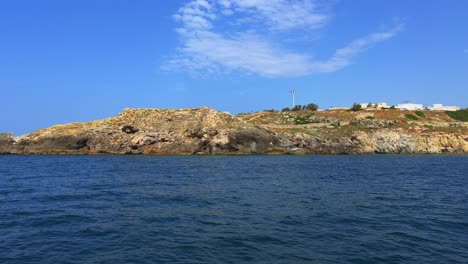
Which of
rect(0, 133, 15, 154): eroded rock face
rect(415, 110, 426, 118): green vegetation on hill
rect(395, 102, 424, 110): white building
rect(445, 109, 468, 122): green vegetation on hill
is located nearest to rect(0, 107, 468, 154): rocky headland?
rect(0, 133, 15, 154): eroded rock face

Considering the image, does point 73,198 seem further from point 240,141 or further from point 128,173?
point 240,141

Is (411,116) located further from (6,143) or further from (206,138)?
(6,143)

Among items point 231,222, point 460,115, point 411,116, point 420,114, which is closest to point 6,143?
point 231,222

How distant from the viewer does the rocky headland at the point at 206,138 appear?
9456 cm

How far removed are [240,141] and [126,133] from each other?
98.5 feet

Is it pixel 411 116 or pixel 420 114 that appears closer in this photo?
pixel 411 116

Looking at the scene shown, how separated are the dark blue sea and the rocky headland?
5499cm

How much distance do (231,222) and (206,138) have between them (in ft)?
239

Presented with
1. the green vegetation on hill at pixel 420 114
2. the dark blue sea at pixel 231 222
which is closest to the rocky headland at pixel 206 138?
the green vegetation on hill at pixel 420 114

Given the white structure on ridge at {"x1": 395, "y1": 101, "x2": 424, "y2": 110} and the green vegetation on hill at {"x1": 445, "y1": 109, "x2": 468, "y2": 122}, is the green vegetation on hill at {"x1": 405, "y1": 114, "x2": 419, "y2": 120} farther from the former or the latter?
the white structure on ridge at {"x1": 395, "y1": 101, "x2": 424, "y2": 110}

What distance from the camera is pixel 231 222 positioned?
2194 cm

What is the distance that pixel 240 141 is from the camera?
313 feet

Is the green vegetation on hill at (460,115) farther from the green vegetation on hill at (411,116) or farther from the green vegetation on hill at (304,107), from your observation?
the green vegetation on hill at (304,107)

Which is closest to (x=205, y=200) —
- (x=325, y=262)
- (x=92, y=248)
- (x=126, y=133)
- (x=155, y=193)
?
(x=155, y=193)
